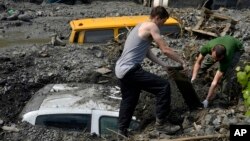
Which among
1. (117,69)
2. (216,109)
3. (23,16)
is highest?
(117,69)

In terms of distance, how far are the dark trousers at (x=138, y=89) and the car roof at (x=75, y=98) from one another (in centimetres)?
34

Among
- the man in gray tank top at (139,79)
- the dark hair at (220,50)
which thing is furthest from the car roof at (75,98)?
the dark hair at (220,50)

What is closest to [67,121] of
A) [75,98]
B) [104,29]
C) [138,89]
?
[75,98]

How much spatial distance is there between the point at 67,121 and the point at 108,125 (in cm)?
56

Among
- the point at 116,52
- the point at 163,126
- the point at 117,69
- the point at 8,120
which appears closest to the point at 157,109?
the point at 163,126

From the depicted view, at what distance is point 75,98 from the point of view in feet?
25.6

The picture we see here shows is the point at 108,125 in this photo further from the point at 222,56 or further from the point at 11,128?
the point at 222,56

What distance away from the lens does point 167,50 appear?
282 inches

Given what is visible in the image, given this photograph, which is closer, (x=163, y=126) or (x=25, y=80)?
(x=163, y=126)

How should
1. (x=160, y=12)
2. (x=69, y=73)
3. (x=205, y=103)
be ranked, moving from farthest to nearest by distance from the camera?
(x=69, y=73), (x=205, y=103), (x=160, y=12)

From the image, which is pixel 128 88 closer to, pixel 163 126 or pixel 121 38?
pixel 163 126

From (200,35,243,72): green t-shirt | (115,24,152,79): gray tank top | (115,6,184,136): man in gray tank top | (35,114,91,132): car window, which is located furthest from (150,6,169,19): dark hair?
(200,35,243,72): green t-shirt

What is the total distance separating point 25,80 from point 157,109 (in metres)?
3.82

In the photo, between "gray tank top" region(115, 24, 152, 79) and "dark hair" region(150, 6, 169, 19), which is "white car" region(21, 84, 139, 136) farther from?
"dark hair" region(150, 6, 169, 19)
